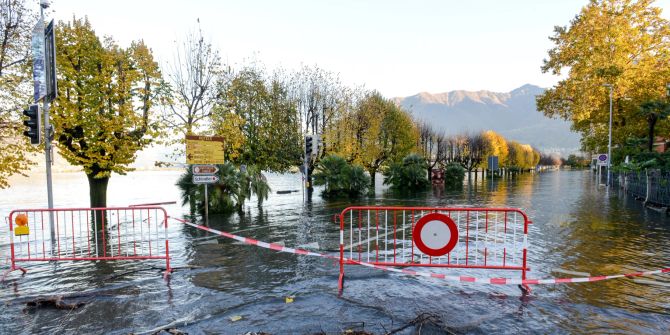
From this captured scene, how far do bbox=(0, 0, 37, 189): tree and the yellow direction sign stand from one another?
5.79 metres

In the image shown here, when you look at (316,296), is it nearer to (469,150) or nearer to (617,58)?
(617,58)

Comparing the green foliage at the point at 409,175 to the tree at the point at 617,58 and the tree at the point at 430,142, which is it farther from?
the tree at the point at 430,142

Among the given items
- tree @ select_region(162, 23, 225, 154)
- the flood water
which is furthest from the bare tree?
the flood water

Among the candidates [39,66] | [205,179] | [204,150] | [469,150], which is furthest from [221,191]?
[469,150]

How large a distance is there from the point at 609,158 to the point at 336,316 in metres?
30.4

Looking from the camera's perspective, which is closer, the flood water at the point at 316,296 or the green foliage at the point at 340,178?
the flood water at the point at 316,296

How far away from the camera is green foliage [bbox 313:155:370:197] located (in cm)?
2114

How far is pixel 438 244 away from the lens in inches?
216

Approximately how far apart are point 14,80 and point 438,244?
15.8 m

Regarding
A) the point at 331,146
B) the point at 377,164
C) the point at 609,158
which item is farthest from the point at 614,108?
the point at 331,146

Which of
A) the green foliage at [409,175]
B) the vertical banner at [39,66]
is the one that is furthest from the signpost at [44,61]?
the green foliage at [409,175]

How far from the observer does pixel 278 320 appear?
4234 mm

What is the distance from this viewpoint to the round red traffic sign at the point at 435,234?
539 centimetres

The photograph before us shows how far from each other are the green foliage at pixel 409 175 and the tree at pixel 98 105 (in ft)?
59.1
